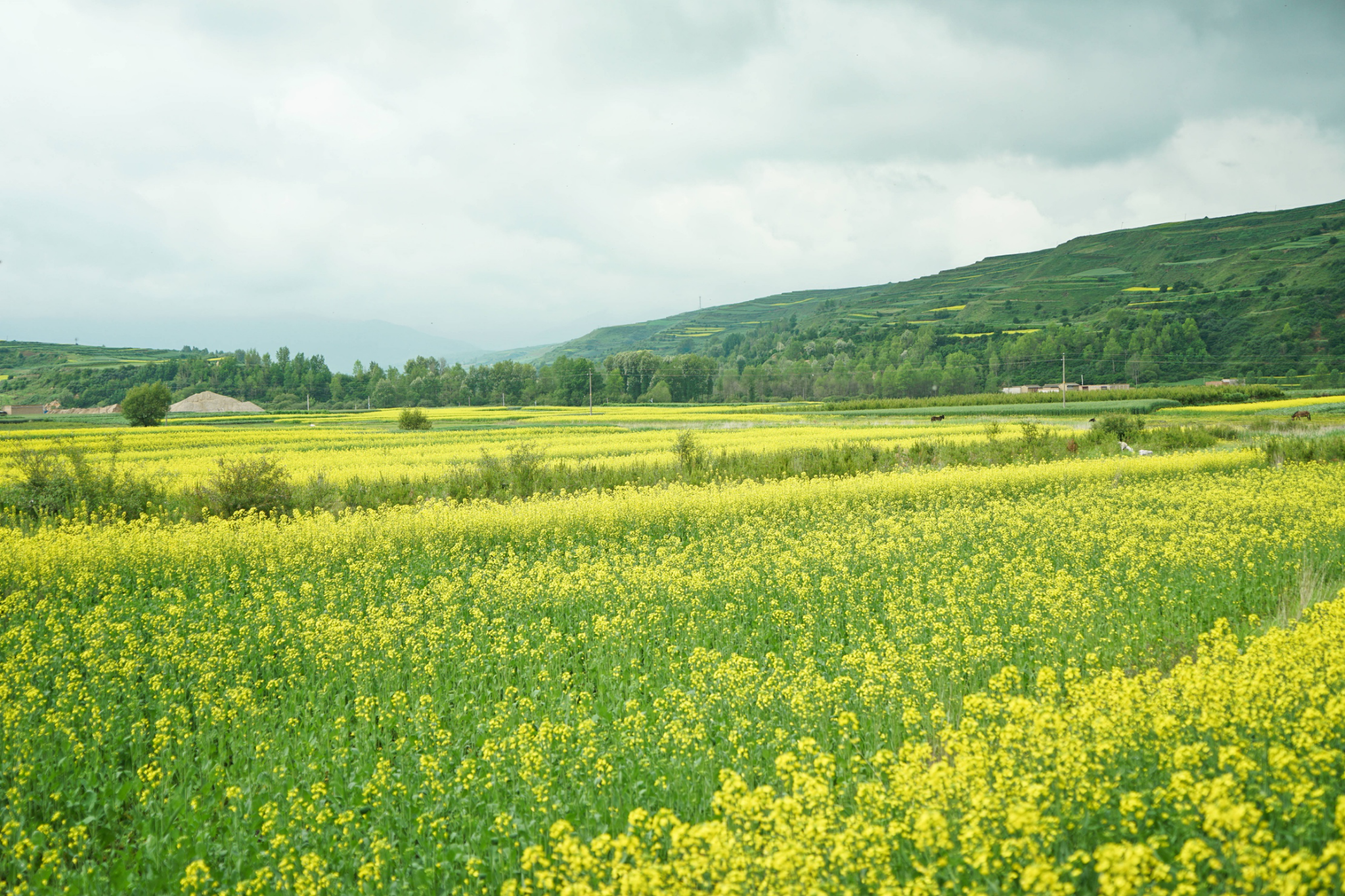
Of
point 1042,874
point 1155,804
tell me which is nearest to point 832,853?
point 1042,874

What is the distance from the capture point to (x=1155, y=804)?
4.17 metres

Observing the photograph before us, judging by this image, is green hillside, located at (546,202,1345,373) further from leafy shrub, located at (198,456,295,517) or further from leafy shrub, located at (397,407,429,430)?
leafy shrub, located at (198,456,295,517)

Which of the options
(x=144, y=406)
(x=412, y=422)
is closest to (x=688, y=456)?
(x=412, y=422)

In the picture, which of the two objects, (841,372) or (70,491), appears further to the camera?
(841,372)

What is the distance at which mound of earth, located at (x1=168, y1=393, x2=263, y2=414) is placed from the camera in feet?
332

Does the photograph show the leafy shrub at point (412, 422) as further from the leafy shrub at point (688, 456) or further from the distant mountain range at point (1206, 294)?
the distant mountain range at point (1206, 294)

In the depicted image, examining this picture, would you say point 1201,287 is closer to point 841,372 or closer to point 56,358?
point 841,372

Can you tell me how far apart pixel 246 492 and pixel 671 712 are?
1732cm

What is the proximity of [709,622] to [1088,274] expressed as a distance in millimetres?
217810

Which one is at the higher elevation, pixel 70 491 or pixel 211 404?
pixel 211 404

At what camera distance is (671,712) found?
6.88m

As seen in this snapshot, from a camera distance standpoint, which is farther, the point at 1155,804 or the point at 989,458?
the point at 989,458

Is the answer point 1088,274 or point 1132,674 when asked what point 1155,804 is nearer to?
point 1132,674

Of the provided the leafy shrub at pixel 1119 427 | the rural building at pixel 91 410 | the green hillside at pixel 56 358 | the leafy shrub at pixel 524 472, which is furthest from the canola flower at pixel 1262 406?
the green hillside at pixel 56 358
